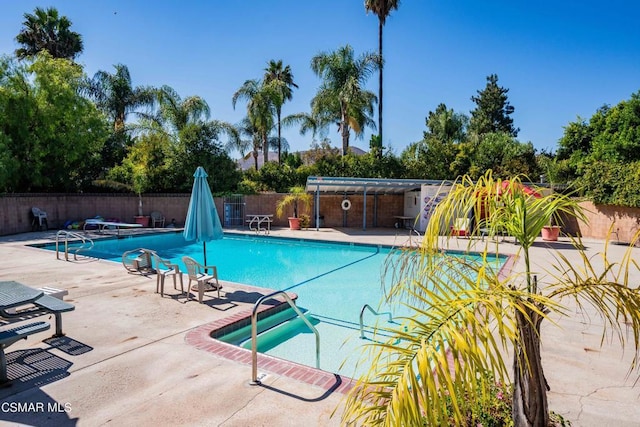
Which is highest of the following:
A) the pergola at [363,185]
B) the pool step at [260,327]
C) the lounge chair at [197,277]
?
the pergola at [363,185]

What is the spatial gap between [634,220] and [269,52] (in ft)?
92.1

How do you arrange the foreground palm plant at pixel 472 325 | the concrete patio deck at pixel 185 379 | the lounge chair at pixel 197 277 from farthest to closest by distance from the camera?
the lounge chair at pixel 197 277 < the concrete patio deck at pixel 185 379 < the foreground palm plant at pixel 472 325

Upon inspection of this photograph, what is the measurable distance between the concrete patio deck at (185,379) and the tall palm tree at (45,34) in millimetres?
26994

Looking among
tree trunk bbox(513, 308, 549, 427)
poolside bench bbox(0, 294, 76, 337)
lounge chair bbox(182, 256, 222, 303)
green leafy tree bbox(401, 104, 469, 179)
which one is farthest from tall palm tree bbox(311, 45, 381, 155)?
tree trunk bbox(513, 308, 549, 427)

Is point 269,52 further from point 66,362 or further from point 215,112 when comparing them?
point 66,362

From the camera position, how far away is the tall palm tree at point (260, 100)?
25812mm

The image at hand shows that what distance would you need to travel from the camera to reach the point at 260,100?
84.5ft

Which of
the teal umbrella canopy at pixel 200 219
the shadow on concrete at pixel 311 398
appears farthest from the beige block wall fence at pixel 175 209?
the shadow on concrete at pixel 311 398

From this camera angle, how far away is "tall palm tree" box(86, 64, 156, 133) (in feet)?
82.9

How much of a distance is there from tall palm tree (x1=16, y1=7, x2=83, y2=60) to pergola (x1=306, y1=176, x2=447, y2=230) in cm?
2039

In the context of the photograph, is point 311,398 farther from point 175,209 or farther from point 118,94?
point 118,94

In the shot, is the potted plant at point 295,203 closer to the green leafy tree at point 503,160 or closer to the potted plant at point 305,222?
the potted plant at point 305,222

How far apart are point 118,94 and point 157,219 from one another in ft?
37.1

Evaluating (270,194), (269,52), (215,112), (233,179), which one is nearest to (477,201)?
(270,194)
